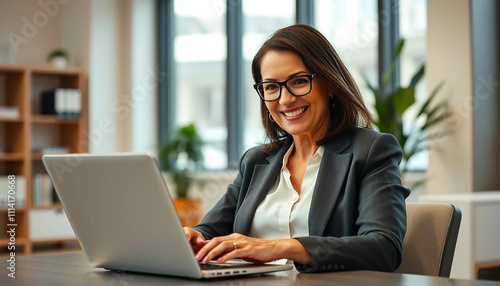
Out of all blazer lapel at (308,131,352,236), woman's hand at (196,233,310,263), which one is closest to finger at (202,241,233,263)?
woman's hand at (196,233,310,263)

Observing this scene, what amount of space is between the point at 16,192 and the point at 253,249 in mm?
4805

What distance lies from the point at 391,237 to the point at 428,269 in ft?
0.52

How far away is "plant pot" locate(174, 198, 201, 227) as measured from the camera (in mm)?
5633

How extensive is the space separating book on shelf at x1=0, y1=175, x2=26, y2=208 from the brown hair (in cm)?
432

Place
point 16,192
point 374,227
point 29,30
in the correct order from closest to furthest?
point 374,227, point 16,192, point 29,30

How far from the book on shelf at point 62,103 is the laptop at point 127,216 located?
15.6ft

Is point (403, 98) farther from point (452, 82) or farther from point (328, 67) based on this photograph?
point (328, 67)

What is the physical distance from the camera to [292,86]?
1905 millimetres

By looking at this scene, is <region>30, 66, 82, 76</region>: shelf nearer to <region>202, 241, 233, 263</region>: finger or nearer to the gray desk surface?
the gray desk surface

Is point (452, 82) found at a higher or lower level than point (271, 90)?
higher

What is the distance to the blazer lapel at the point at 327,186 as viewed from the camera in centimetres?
172

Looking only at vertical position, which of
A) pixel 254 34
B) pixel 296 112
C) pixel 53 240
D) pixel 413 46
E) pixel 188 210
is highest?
pixel 254 34

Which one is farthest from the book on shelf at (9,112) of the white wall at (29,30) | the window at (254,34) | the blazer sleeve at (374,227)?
the blazer sleeve at (374,227)

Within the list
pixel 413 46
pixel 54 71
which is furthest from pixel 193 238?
pixel 54 71
